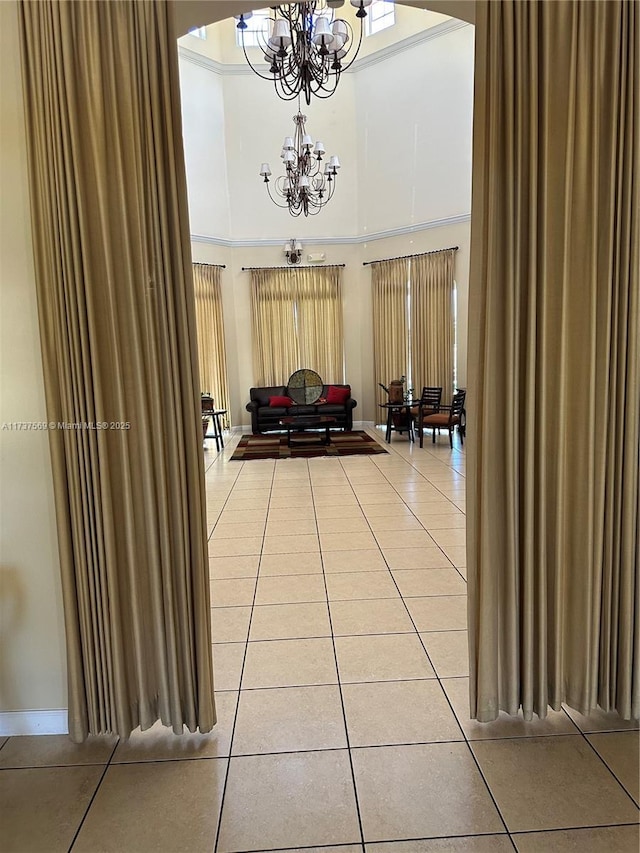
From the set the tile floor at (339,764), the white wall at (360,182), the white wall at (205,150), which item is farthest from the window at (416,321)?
the tile floor at (339,764)

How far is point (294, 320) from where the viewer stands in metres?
10.6

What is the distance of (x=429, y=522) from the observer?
15.3 ft

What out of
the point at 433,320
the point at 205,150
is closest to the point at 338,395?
Result: the point at 433,320

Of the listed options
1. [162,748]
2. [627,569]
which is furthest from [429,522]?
[162,748]

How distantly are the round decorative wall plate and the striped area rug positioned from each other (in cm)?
66

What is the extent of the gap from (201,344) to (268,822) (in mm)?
8731

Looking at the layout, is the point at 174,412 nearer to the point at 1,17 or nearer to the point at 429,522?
the point at 1,17

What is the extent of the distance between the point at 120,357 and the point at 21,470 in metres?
0.62

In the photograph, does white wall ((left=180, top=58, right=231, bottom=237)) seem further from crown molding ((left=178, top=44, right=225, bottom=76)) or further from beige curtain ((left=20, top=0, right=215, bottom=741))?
beige curtain ((left=20, top=0, right=215, bottom=741))

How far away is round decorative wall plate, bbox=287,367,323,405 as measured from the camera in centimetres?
910

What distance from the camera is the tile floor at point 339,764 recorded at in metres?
1.71

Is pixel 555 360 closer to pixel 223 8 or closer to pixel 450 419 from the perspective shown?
pixel 223 8

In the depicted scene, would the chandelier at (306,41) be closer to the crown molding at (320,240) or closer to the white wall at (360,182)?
the white wall at (360,182)

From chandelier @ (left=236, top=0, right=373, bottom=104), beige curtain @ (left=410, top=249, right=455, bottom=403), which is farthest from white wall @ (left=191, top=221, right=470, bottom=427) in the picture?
chandelier @ (left=236, top=0, right=373, bottom=104)
